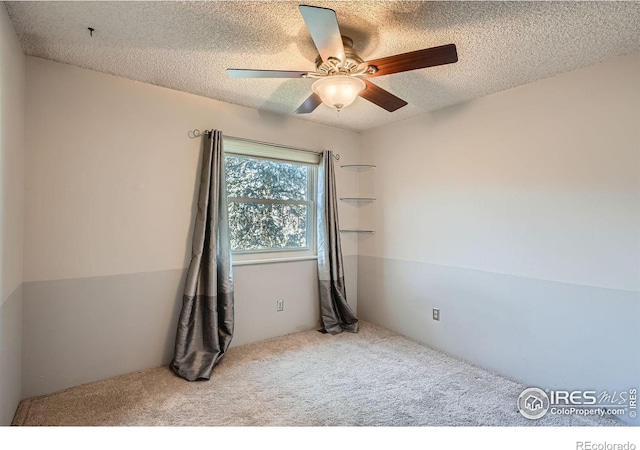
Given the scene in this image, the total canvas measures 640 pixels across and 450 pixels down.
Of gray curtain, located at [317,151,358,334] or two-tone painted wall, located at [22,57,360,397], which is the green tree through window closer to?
gray curtain, located at [317,151,358,334]

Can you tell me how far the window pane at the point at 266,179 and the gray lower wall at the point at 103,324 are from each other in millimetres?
771

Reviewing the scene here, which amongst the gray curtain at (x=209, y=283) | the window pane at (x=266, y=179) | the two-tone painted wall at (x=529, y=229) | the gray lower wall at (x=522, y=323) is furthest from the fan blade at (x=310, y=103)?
the gray lower wall at (x=522, y=323)

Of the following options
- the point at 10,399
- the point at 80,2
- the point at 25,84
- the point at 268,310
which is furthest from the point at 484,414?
the point at 25,84

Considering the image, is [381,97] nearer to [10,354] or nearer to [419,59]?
[419,59]

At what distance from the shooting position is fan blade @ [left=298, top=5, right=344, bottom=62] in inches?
50.2

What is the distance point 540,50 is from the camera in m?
1.97

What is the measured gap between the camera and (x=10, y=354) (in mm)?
1830

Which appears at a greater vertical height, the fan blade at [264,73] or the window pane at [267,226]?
the fan blade at [264,73]

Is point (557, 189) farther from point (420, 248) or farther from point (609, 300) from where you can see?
point (420, 248)

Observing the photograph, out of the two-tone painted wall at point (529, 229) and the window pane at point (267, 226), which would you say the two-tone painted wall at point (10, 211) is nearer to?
the window pane at point (267, 226)

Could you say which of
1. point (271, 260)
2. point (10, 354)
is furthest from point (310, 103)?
point (10, 354)

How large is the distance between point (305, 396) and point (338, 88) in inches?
79.6

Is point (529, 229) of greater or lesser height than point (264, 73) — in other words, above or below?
below

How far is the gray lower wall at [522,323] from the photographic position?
2.04 meters
